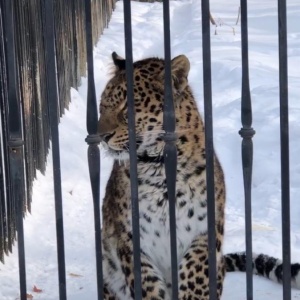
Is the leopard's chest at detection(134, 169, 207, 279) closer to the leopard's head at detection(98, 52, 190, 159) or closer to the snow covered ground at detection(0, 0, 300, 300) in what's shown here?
the leopard's head at detection(98, 52, 190, 159)

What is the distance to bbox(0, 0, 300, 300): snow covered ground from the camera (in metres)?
5.55

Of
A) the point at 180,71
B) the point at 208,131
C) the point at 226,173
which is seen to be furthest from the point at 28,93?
the point at 208,131

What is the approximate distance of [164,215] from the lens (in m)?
4.84

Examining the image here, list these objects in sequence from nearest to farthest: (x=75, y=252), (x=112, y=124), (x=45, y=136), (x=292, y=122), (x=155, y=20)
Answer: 1. (x=112, y=124)
2. (x=75, y=252)
3. (x=45, y=136)
4. (x=292, y=122)
5. (x=155, y=20)

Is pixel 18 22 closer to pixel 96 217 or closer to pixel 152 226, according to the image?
pixel 152 226

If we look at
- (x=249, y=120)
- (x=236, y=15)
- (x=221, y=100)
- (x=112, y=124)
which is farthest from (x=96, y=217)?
(x=236, y=15)

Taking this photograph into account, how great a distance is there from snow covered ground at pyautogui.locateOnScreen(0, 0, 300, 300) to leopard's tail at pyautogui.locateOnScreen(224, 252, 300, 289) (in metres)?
0.05

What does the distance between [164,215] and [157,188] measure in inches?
5.8

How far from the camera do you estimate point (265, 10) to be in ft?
57.8

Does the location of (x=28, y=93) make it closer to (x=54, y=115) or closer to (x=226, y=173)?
(x=226, y=173)

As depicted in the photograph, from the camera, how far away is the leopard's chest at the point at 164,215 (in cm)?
479

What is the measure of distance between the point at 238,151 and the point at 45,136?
5.53ft

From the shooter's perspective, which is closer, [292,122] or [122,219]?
[122,219]

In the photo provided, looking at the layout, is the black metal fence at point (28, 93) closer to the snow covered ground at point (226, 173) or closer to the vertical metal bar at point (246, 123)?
the snow covered ground at point (226, 173)
